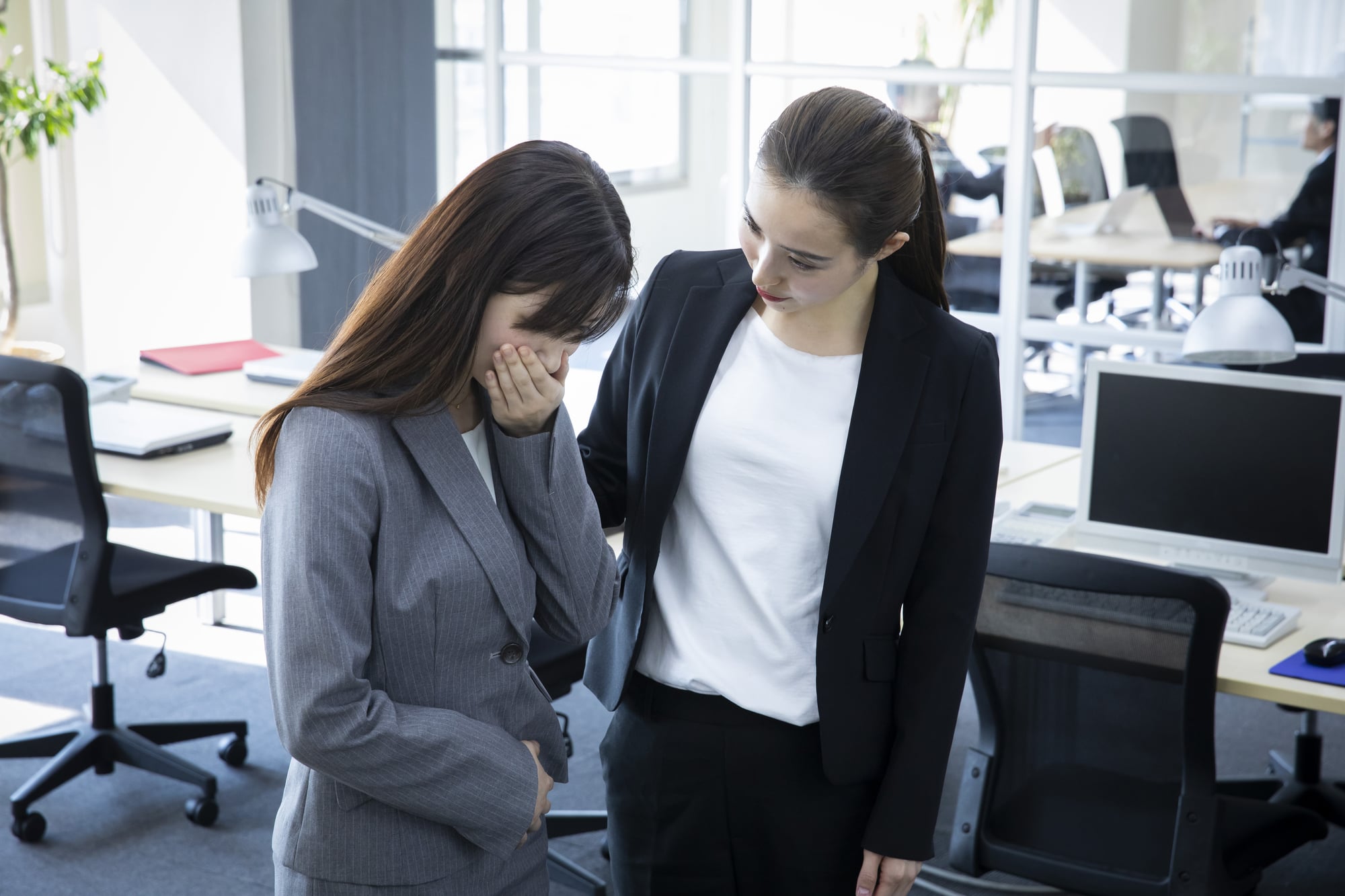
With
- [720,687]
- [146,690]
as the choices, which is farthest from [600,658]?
[146,690]

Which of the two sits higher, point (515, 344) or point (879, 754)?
point (515, 344)

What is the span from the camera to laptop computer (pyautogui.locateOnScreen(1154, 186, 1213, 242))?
13.9 ft

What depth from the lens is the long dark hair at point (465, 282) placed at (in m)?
1.16

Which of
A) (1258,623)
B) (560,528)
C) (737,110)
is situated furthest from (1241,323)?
(737,110)

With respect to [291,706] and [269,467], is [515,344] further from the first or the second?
[291,706]

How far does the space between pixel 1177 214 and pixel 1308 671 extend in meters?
2.47

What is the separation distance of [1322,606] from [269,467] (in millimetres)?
1960

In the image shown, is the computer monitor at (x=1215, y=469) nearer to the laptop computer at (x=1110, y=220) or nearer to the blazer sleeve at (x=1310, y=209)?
the blazer sleeve at (x=1310, y=209)

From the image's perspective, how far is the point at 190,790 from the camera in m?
3.15

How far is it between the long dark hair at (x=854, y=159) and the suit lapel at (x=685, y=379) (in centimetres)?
18

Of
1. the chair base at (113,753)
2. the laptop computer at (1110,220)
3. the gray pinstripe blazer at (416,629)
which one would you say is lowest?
the chair base at (113,753)

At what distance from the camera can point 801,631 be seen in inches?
56.6

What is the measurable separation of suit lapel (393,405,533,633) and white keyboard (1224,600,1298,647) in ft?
4.69

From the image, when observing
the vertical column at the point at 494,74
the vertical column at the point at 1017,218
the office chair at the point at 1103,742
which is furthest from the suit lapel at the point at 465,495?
the vertical column at the point at 494,74
